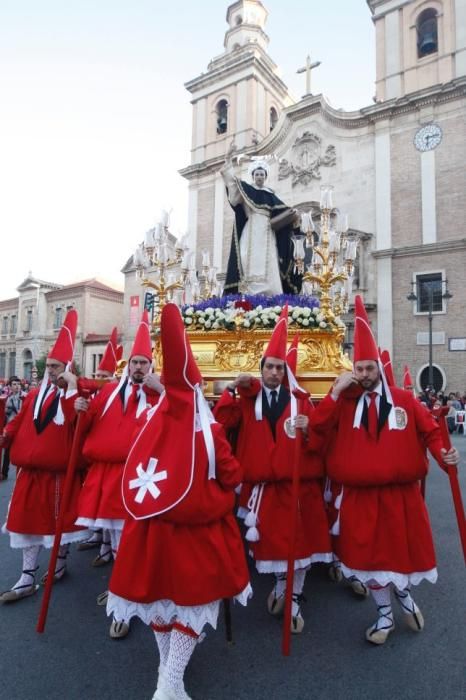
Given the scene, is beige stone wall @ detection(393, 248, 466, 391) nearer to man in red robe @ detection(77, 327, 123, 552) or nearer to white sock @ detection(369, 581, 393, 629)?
man in red robe @ detection(77, 327, 123, 552)

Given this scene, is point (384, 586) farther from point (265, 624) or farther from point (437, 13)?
point (437, 13)

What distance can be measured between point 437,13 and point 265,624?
30.4m

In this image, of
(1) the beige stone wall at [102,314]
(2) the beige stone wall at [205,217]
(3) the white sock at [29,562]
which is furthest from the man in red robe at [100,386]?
(1) the beige stone wall at [102,314]

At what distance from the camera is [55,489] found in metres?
3.78

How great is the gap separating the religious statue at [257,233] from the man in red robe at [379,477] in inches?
167

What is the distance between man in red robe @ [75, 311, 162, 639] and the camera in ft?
11.7

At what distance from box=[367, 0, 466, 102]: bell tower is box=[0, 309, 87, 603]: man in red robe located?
26.3 meters

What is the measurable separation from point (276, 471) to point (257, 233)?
4906 millimetres

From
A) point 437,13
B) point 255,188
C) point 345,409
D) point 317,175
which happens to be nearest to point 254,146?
point 317,175

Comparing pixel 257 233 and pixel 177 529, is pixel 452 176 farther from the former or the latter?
pixel 177 529

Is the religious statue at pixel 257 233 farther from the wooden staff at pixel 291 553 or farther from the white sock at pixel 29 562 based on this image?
the white sock at pixel 29 562

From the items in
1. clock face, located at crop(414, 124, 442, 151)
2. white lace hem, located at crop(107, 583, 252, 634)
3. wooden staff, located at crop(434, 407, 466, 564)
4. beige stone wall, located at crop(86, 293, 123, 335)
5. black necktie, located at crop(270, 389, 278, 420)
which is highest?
clock face, located at crop(414, 124, 442, 151)

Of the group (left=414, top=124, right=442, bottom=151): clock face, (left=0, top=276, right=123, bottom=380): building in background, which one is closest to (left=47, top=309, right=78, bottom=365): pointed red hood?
(left=414, top=124, right=442, bottom=151): clock face

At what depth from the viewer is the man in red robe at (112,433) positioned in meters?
3.56
